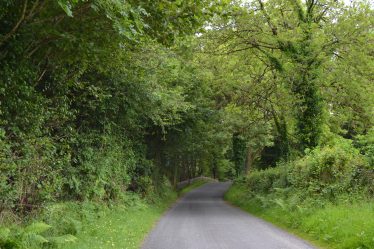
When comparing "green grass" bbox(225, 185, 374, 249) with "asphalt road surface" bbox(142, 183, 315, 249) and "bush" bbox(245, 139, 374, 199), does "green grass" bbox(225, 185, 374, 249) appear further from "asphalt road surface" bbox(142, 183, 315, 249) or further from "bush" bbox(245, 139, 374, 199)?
"bush" bbox(245, 139, 374, 199)

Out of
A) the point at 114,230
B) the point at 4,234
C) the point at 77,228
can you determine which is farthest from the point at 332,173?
the point at 4,234

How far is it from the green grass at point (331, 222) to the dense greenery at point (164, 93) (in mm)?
625

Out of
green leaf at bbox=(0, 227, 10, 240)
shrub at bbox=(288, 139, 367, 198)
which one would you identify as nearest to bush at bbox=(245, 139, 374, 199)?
shrub at bbox=(288, 139, 367, 198)

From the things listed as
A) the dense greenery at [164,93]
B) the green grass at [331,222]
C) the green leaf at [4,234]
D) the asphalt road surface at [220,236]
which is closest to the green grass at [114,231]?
the asphalt road surface at [220,236]

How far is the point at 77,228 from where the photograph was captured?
10.1 meters

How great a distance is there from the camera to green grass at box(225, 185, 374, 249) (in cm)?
958

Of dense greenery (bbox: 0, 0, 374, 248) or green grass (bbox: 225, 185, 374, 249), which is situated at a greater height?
dense greenery (bbox: 0, 0, 374, 248)

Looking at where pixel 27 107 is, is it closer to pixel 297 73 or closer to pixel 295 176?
pixel 295 176

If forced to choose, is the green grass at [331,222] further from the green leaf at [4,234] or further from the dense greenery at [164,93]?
the green leaf at [4,234]

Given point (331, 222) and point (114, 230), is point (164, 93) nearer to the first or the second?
point (114, 230)

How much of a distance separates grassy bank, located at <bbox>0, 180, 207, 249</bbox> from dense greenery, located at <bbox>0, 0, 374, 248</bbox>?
0.35ft

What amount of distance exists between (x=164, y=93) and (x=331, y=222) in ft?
A: 32.4

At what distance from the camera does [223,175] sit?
3167 inches

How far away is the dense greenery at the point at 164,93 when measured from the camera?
334 inches
